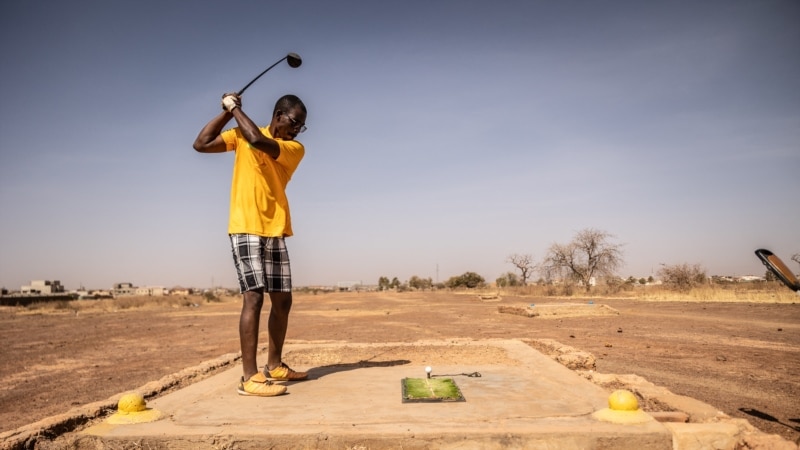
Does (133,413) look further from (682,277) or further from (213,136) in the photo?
(682,277)

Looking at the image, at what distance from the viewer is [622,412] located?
234cm

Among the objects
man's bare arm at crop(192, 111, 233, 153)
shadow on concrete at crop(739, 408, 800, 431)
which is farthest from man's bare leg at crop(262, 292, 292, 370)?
shadow on concrete at crop(739, 408, 800, 431)

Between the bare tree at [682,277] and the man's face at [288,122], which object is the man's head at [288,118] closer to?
the man's face at [288,122]

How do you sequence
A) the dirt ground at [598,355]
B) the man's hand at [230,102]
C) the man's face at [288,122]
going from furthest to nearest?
the dirt ground at [598,355] < the man's face at [288,122] < the man's hand at [230,102]

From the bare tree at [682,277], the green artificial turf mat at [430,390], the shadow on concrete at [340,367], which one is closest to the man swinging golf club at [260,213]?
the shadow on concrete at [340,367]

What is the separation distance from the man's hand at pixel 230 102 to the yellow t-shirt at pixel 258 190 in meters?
0.24

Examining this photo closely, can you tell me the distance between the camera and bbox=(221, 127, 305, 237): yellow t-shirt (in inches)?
131

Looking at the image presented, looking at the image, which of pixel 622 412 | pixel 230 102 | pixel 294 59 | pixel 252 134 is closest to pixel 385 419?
pixel 622 412

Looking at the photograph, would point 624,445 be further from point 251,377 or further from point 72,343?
point 72,343

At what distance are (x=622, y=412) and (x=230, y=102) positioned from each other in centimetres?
297

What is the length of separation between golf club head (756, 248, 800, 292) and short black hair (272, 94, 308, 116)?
3.07 metres

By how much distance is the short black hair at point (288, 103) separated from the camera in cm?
366

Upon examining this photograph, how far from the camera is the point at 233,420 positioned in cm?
250

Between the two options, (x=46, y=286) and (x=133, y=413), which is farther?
(x=46, y=286)
